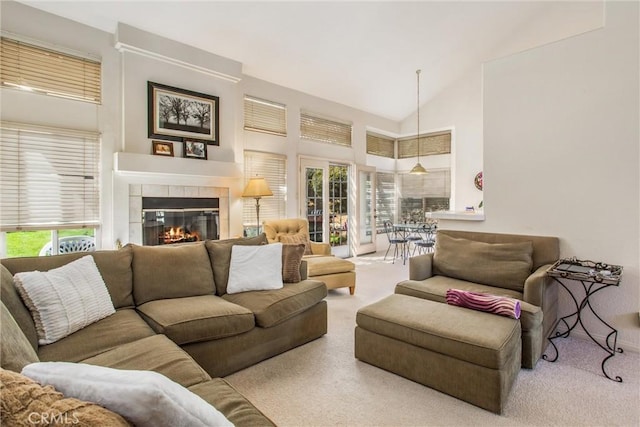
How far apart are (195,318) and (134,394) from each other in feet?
4.74

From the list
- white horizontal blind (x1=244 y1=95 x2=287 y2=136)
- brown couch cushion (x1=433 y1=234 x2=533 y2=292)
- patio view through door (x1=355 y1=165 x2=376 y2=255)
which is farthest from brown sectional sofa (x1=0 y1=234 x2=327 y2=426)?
patio view through door (x1=355 y1=165 x2=376 y2=255)

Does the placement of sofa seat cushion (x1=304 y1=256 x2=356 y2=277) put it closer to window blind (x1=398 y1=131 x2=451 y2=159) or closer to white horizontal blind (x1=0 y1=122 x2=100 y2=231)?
white horizontal blind (x1=0 y1=122 x2=100 y2=231)

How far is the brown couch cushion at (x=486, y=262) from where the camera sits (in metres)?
2.84

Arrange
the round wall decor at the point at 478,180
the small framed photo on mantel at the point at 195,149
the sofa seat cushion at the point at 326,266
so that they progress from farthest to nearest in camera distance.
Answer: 1. the round wall decor at the point at 478,180
2. the small framed photo on mantel at the point at 195,149
3. the sofa seat cushion at the point at 326,266

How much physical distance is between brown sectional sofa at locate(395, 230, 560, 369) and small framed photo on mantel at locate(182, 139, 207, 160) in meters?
3.00

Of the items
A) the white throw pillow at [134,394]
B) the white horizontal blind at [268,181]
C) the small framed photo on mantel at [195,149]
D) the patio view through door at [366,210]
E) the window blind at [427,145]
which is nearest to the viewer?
the white throw pillow at [134,394]

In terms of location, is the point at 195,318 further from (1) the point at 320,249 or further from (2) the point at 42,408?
(1) the point at 320,249

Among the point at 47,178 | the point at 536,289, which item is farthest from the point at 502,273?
the point at 47,178

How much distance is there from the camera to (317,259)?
167 inches

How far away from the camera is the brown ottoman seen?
6.05 feet

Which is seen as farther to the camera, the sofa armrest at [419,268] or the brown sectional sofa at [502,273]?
the sofa armrest at [419,268]

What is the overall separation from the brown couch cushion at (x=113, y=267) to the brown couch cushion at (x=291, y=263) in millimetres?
1233

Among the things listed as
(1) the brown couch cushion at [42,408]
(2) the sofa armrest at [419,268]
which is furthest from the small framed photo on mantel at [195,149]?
(1) the brown couch cushion at [42,408]

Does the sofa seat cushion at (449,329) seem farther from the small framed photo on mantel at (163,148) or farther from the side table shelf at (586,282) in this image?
the small framed photo on mantel at (163,148)
